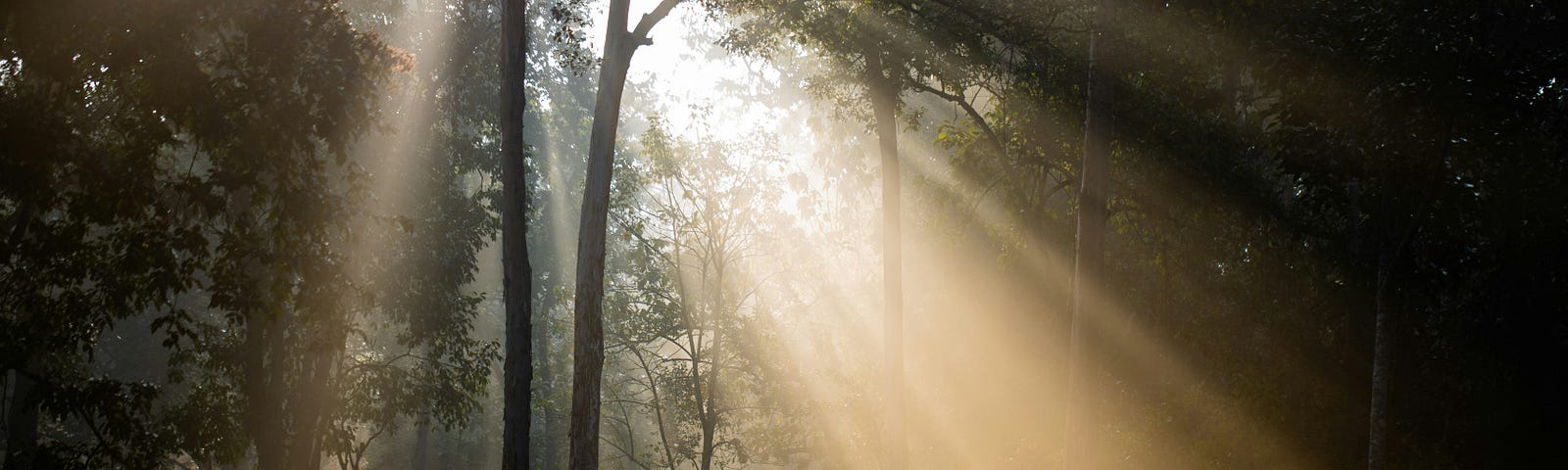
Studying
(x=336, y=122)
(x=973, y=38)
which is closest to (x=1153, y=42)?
(x=973, y=38)

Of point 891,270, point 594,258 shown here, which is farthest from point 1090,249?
point 594,258

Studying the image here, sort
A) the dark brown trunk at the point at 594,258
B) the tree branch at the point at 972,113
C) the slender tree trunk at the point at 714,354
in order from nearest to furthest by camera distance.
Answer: the dark brown trunk at the point at 594,258 → the tree branch at the point at 972,113 → the slender tree trunk at the point at 714,354

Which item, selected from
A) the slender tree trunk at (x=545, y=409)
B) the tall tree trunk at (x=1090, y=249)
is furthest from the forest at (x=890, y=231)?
the slender tree trunk at (x=545, y=409)

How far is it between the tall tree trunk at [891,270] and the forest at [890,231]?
2.9 inches

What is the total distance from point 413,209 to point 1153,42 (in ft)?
47.1

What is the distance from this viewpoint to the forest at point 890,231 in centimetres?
734

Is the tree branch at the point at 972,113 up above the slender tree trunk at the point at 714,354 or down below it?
above

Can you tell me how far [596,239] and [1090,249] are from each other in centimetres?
555

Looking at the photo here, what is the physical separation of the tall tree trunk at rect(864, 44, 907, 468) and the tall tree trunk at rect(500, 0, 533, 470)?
5.35 meters

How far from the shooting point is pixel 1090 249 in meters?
10.5

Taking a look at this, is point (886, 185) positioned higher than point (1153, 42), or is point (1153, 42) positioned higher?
point (1153, 42)

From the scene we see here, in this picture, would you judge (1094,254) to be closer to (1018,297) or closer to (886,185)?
(886,185)

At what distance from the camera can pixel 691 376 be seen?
22.1 meters

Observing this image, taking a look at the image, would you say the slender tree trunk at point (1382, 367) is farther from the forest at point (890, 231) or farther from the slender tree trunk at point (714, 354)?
the slender tree trunk at point (714, 354)
